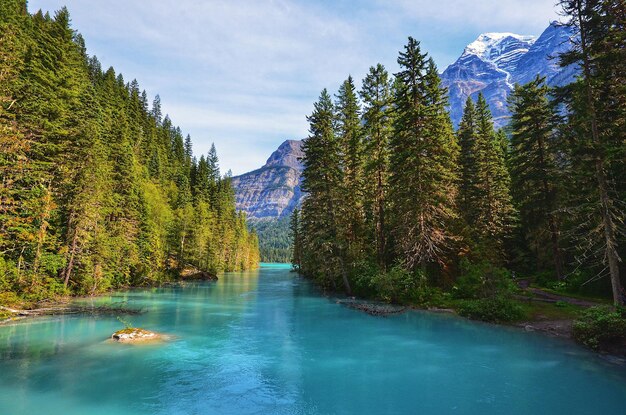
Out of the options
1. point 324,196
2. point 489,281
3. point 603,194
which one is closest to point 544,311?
point 489,281

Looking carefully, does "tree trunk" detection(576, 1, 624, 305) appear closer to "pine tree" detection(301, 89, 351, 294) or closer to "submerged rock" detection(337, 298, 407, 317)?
"submerged rock" detection(337, 298, 407, 317)

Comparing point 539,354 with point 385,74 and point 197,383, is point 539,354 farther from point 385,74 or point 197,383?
point 385,74

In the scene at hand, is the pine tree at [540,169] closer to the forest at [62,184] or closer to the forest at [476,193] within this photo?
the forest at [476,193]

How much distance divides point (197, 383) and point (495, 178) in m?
42.5

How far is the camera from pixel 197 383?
41.3ft

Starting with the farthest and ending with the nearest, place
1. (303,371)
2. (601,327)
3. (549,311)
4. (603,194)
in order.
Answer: (549,311) < (603,194) < (601,327) < (303,371)

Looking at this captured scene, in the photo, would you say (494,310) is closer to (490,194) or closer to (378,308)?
(378,308)

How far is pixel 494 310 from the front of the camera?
23.2 metres

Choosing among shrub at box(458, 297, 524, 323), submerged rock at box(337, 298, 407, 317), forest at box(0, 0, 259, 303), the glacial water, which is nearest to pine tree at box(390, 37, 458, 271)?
submerged rock at box(337, 298, 407, 317)

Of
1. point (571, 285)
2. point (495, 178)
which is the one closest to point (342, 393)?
point (571, 285)

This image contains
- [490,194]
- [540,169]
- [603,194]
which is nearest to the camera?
[603,194]

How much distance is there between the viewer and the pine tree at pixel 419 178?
1196 inches

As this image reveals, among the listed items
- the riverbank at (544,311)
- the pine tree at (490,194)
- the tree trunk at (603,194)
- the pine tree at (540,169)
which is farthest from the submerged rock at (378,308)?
the pine tree at (490,194)

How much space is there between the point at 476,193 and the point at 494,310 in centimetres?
2386
